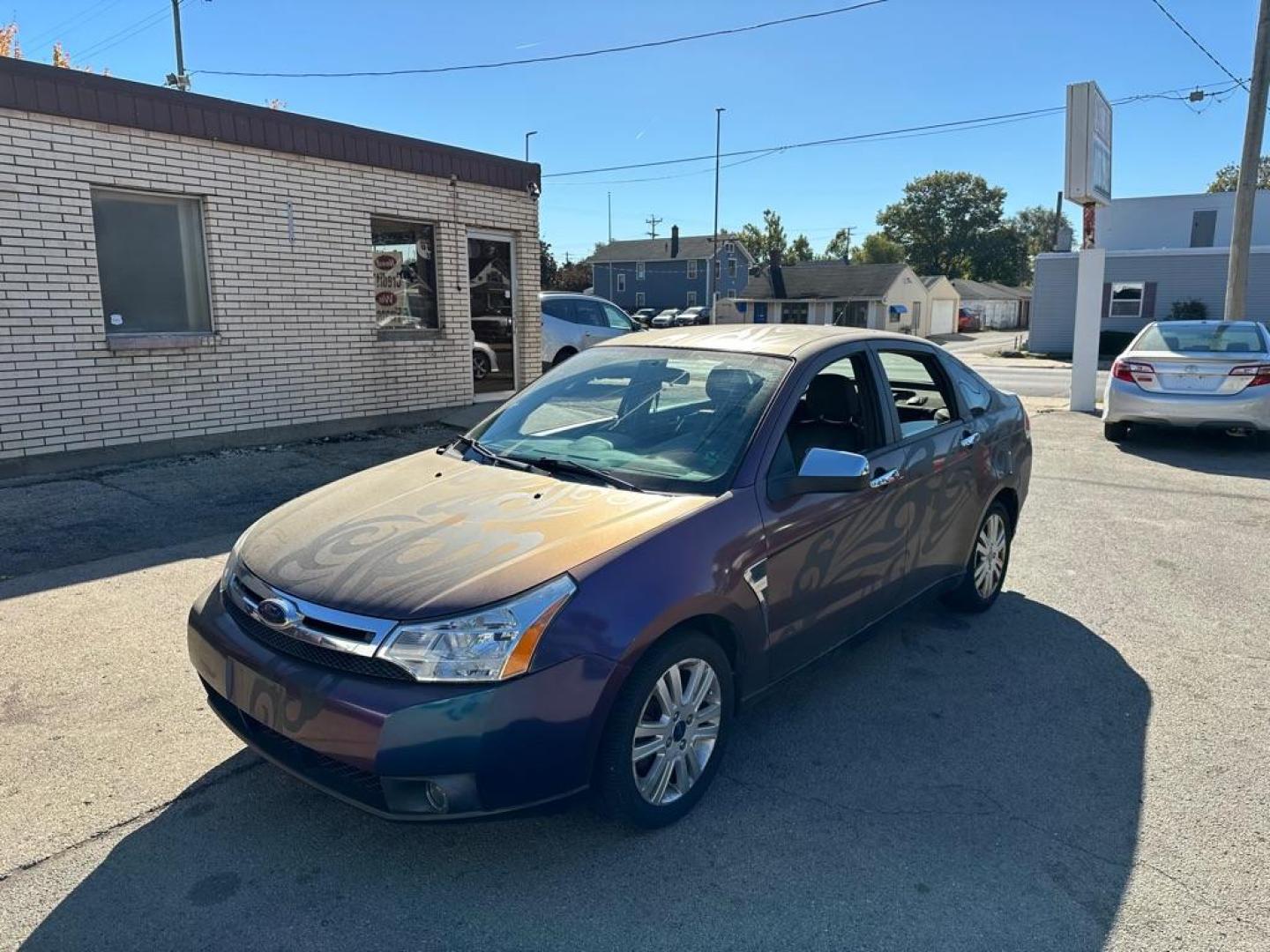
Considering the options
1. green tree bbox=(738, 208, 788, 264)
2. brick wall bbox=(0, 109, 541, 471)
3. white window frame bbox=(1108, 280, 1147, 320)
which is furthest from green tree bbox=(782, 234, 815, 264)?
brick wall bbox=(0, 109, 541, 471)

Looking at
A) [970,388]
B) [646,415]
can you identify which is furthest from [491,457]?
→ [970,388]

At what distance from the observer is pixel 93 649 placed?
13.8 ft

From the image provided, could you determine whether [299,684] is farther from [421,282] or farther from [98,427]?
[421,282]

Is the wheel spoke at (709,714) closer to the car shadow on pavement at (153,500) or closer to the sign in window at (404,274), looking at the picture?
the car shadow on pavement at (153,500)

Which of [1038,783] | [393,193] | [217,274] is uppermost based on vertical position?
[393,193]

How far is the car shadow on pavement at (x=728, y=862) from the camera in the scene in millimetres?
2480

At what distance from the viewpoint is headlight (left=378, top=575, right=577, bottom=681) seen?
2.48 metres

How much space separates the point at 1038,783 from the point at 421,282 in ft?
30.7

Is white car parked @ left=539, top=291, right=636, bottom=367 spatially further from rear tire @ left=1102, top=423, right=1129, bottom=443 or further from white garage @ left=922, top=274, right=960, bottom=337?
white garage @ left=922, top=274, right=960, bottom=337

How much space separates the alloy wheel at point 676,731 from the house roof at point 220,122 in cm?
751

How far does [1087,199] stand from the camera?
13516 mm

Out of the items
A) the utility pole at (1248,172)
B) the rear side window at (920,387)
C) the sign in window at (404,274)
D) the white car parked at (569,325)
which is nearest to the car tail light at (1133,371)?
the utility pole at (1248,172)

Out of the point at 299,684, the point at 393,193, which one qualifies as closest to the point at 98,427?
the point at 393,193

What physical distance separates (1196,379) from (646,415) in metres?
8.38
